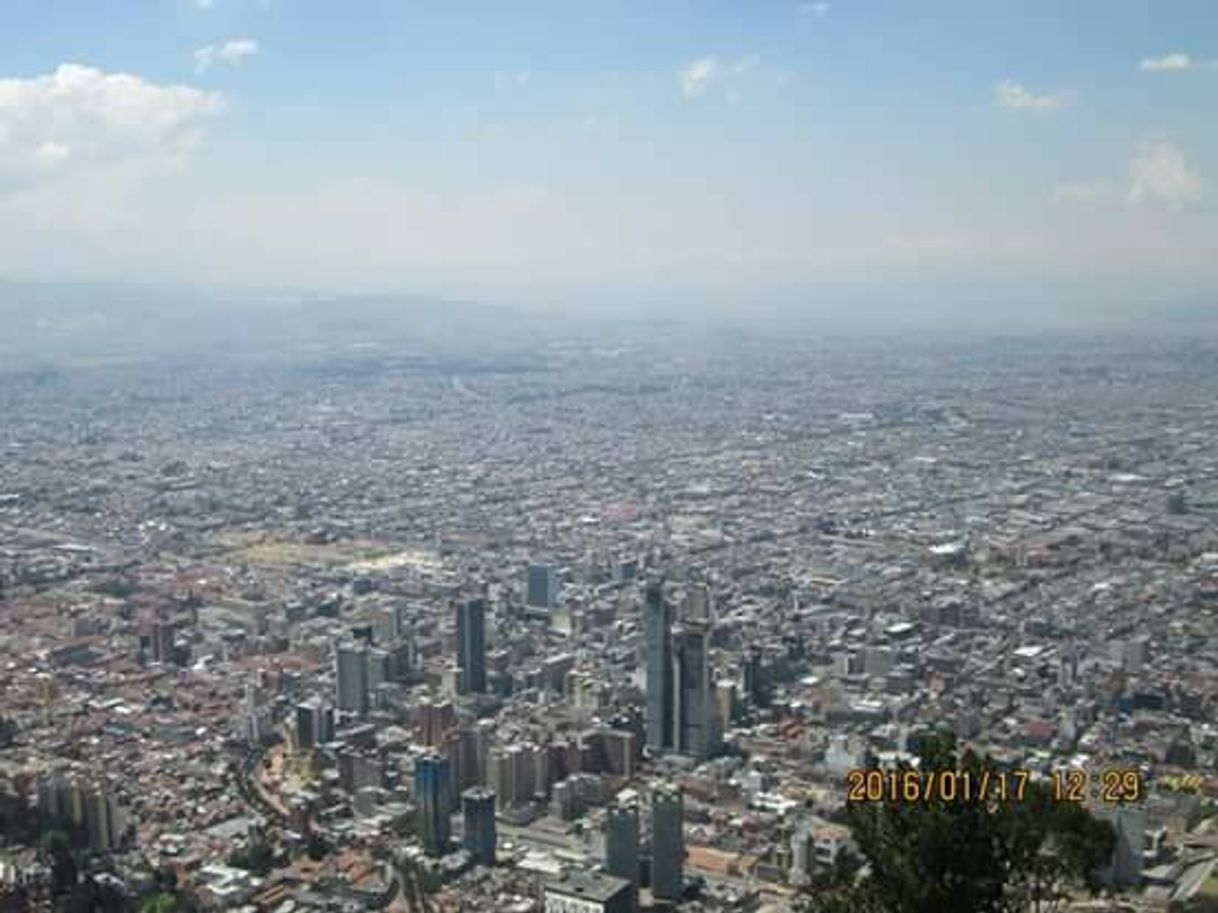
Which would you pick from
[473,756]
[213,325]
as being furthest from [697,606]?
[213,325]

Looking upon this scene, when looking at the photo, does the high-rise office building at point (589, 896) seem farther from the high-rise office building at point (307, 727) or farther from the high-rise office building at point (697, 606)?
the high-rise office building at point (697, 606)

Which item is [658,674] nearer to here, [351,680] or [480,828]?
[480,828]

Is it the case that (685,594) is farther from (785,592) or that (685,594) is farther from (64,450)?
(64,450)

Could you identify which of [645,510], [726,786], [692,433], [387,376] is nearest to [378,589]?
[645,510]

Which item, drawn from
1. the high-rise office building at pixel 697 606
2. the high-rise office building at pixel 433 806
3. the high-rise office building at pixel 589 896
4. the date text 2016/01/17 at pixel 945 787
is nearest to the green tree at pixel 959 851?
the date text 2016/01/17 at pixel 945 787

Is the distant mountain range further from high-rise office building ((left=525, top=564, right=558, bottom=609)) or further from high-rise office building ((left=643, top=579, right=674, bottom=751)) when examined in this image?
high-rise office building ((left=643, top=579, right=674, bottom=751))

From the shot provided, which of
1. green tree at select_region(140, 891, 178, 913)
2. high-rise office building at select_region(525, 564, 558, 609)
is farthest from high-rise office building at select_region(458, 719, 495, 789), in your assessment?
high-rise office building at select_region(525, 564, 558, 609)

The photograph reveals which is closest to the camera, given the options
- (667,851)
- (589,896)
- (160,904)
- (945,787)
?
(945,787)
